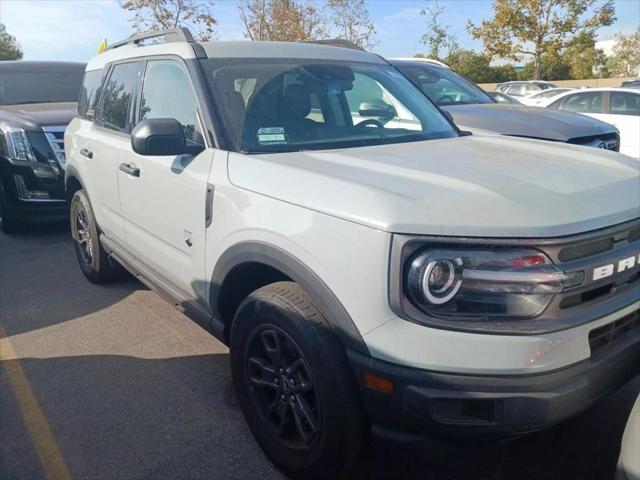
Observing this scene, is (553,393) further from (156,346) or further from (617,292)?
(156,346)

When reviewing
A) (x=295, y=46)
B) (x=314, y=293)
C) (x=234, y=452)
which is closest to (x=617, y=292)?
(x=314, y=293)

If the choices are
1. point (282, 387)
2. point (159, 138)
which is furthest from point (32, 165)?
point (282, 387)

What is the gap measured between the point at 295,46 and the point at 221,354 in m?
2.06

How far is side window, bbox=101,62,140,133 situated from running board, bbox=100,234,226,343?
893 mm

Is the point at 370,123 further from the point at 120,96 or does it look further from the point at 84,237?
the point at 84,237

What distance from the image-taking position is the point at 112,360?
12.2 ft

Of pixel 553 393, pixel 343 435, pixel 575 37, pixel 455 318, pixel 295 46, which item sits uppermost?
pixel 575 37

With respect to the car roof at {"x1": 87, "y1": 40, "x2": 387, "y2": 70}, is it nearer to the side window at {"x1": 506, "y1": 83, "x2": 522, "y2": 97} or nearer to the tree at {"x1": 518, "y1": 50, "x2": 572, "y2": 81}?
the side window at {"x1": 506, "y1": 83, "x2": 522, "y2": 97}

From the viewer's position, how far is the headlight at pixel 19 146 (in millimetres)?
6430

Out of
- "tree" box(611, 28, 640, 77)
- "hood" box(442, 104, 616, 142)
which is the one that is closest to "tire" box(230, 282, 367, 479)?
"hood" box(442, 104, 616, 142)

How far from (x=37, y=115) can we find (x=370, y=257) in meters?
6.18

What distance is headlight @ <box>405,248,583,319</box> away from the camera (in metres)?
1.91

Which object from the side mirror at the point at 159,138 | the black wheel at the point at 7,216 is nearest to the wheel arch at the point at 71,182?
the black wheel at the point at 7,216

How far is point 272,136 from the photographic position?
293 cm
